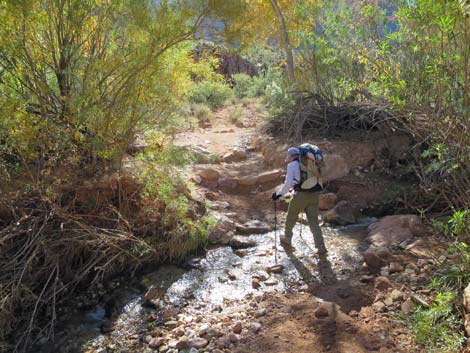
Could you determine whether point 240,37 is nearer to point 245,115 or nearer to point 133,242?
point 133,242

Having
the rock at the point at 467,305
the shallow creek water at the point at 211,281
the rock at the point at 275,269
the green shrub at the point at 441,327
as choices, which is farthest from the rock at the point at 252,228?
the rock at the point at 467,305

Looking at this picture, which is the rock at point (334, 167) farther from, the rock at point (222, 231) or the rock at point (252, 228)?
the rock at point (222, 231)

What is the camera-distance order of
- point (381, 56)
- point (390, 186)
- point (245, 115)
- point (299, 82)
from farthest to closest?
1. point (245, 115)
2. point (299, 82)
3. point (390, 186)
4. point (381, 56)

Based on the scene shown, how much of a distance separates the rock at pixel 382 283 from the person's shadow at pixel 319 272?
512 mm

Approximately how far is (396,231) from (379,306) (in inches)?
71.6

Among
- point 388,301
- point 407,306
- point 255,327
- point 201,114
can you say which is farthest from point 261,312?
point 201,114

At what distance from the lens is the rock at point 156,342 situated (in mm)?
3565

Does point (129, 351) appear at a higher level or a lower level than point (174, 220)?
lower

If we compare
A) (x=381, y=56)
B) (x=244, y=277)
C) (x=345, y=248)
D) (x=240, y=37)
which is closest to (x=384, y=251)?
(x=345, y=248)

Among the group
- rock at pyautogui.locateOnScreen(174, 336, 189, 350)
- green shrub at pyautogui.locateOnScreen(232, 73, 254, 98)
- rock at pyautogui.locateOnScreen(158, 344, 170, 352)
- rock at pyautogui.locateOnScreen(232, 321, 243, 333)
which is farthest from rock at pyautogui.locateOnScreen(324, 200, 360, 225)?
green shrub at pyautogui.locateOnScreen(232, 73, 254, 98)

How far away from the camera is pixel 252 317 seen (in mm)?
3814

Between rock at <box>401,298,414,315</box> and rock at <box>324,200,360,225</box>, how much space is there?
2.65 m

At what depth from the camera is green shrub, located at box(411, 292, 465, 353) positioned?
2949 mm

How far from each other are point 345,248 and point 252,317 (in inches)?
79.2
